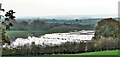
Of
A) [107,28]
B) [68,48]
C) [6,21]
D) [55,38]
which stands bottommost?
[68,48]

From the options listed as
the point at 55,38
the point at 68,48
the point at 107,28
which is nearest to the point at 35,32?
the point at 55,38

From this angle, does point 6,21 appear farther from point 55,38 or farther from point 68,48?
point 68,48

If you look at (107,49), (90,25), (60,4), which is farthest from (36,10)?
(107,49)

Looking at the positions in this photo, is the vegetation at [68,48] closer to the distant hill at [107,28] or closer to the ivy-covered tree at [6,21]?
the distant hill at [107,28]

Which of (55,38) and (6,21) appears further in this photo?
(55,38)

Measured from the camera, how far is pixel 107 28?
12.8 ft

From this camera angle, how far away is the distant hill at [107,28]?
392 centimetres

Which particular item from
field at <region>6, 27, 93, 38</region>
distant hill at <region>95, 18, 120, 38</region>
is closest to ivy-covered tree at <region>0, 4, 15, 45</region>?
field at <region>6, 27, 93, 38</region>

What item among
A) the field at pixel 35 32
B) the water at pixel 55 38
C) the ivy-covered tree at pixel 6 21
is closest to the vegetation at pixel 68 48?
the water at pixel 55 38

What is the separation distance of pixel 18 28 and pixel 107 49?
52.9 inches

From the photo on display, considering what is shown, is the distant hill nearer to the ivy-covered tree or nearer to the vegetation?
the vegetation

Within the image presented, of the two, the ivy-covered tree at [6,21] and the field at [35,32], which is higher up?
the ivy-covered tree at [6,21]

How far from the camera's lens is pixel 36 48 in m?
4.04

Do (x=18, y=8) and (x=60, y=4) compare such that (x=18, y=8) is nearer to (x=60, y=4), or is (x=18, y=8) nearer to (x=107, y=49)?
(x=60, y=4)
